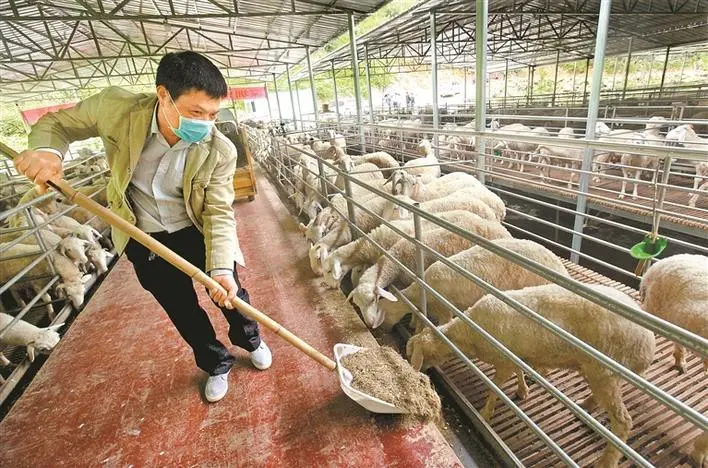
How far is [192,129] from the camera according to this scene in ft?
5.61

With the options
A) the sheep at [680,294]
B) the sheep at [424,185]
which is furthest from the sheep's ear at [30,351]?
the sheep at [680,294]

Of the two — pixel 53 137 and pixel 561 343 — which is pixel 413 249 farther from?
pixel 53 137

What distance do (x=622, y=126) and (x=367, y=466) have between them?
Answer: 1459 cm

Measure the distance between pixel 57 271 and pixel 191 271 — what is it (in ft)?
12.1

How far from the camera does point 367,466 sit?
1861 millimetres

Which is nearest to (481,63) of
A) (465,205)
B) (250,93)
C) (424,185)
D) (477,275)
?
(424,185)

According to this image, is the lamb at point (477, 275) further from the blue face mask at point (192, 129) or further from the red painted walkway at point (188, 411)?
the blue face mask at point (192, 129)

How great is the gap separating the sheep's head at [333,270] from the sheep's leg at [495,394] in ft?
5.42

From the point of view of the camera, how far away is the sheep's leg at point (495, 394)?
236cm

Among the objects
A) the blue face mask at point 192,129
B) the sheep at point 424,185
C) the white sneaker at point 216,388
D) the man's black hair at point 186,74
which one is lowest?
the white sneaker at point 216,388

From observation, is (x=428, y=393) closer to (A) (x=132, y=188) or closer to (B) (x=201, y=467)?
(B) (x=201, y=467)

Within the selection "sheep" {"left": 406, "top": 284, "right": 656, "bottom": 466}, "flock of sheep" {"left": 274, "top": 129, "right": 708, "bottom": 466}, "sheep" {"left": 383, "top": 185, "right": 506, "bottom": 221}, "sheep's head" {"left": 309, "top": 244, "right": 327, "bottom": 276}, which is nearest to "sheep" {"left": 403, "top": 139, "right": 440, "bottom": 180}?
"sheep" {"left": 383, "top": 185, "right": 506, "bottom": 221}

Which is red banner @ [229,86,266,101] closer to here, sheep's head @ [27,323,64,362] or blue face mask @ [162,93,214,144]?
sheep's head @ [27,323,64,362]

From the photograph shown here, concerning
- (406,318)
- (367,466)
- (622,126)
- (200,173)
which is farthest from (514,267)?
(622,126)
